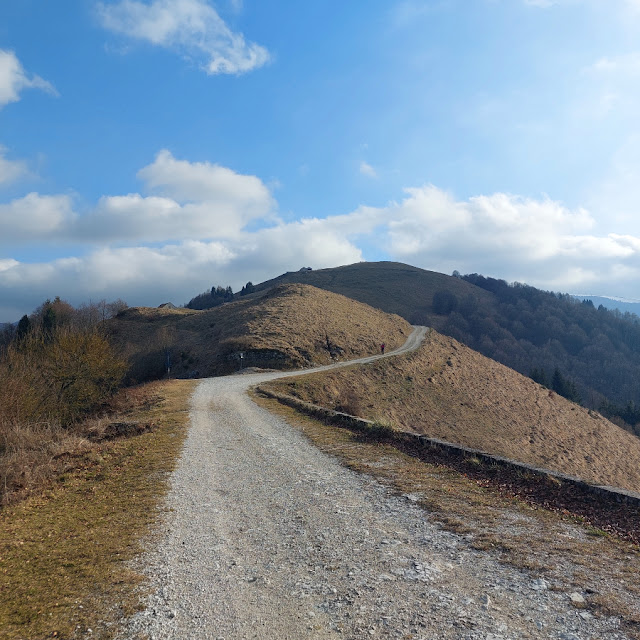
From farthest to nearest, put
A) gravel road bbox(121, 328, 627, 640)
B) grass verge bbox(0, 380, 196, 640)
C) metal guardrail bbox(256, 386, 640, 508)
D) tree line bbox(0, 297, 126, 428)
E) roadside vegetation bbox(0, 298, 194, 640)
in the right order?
tree line bbox(0, 297, 126, 428) → metal guardrail bbox(256, 386, 640, 508) → roadside vegetation bbox(0, 298, 194, 640) → grass verge bbox(0, 380, 196, 640) → gravel road bbox(121, 328, 627, 640)

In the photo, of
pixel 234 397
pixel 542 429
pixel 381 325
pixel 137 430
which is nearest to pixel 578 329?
pixel 381 325

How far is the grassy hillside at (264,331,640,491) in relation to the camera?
30750 mm

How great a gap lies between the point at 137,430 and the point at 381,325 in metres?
48.5

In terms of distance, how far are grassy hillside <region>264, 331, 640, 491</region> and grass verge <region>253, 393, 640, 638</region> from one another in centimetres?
1481

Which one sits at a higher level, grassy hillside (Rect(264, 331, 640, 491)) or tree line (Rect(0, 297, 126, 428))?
tree line (Rect(0, 297, 126, 428))

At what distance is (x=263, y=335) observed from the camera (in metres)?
46.0

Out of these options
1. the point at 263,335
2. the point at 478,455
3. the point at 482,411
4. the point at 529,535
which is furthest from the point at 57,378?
the point at 482,411

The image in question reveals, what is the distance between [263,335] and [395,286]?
97001 millimetres

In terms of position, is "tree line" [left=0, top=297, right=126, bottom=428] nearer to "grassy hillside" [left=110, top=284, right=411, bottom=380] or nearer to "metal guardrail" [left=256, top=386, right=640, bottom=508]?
"grassy hillside" [left=110, top=284, right=411, bottom=380]

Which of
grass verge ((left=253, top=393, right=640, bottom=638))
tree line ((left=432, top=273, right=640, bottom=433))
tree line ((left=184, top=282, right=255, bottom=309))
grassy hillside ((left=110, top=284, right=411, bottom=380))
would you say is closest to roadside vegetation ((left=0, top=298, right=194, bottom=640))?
grass verge ((left=253, top=393, right=640, bottom=638))

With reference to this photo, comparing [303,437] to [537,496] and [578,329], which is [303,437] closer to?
[537,496]

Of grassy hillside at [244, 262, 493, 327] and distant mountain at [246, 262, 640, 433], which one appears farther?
grassy hillside at [244, 262, 493, 327]

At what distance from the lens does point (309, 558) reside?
6.26 m

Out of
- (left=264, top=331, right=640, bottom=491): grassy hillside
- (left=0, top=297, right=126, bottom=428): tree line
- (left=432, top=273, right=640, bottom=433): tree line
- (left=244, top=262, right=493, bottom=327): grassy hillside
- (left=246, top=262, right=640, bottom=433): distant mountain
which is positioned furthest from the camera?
(left=244, top=262, right=493, bottom=327): grassy hillside
